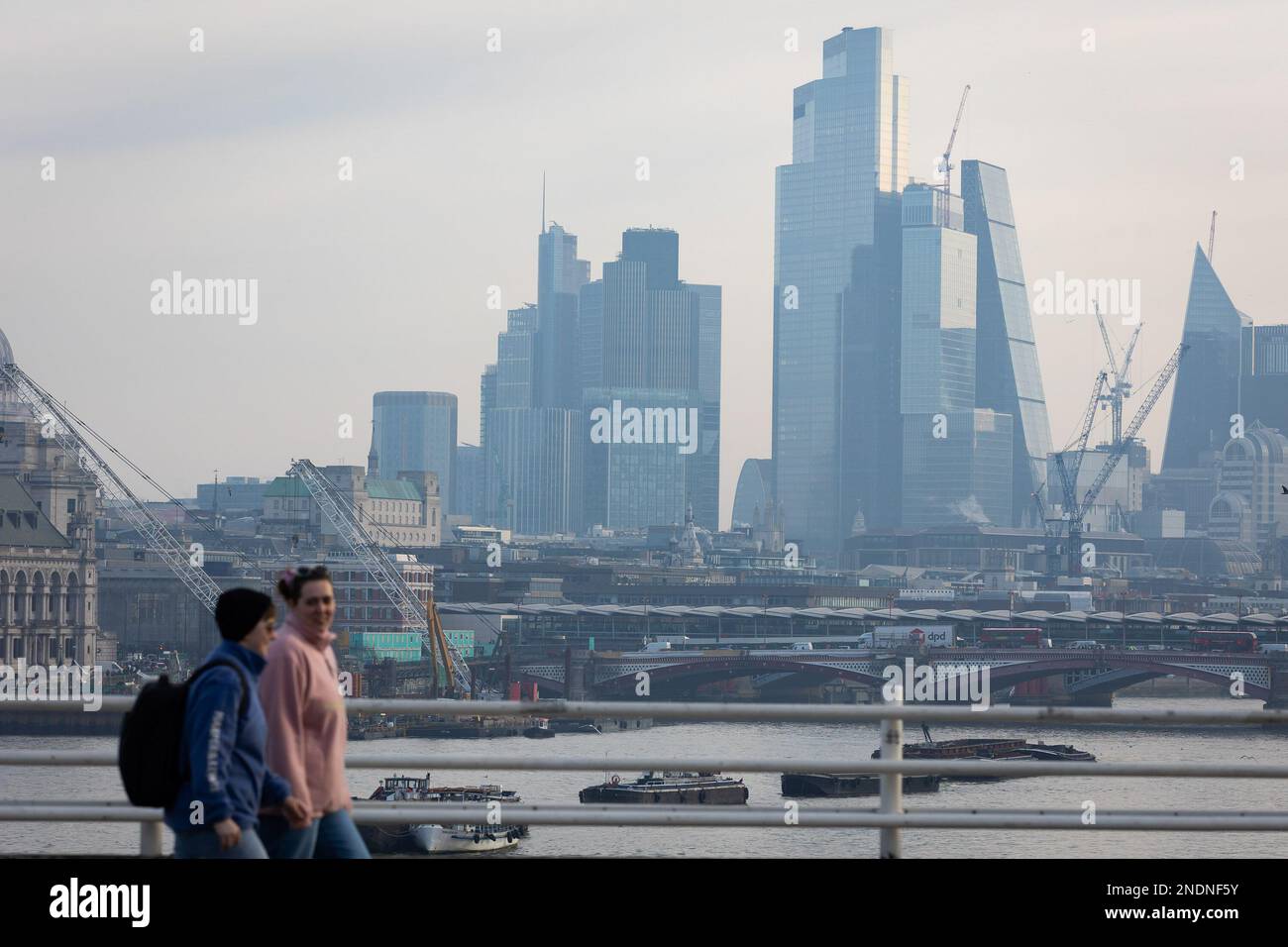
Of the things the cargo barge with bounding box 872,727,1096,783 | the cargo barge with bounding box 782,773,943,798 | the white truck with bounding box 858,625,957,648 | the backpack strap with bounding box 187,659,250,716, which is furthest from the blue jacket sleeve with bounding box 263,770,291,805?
the white truck with bounding box 858,625,957,648

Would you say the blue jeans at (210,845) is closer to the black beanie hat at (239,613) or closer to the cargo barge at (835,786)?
the black beanie hat at (239,613)

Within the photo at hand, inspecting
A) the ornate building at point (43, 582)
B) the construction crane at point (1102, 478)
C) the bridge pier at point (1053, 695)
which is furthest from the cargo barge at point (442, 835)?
the construction crane at point (1102, 478)

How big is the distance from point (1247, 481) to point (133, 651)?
131 meters

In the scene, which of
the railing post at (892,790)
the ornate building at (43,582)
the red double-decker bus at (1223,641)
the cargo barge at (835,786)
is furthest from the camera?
the red double-decker bus at (1223,641)

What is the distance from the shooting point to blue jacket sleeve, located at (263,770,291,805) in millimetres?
4781

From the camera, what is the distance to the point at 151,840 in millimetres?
5645

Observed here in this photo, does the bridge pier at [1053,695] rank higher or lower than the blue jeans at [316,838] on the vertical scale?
lower

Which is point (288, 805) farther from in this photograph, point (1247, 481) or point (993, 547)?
point (1247, 481)

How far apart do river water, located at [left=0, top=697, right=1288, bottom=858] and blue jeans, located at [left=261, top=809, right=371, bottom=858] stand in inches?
64.0

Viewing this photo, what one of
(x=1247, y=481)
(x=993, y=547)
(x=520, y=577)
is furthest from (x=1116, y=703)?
(x=1247, y=481)

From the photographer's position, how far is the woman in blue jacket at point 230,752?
4.55 metres

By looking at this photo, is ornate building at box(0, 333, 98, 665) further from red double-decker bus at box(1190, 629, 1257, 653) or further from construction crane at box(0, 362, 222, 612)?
red double-decker bus at box(1190, 629, 1257, 653)

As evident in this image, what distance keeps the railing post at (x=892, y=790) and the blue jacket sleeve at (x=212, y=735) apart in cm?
216
